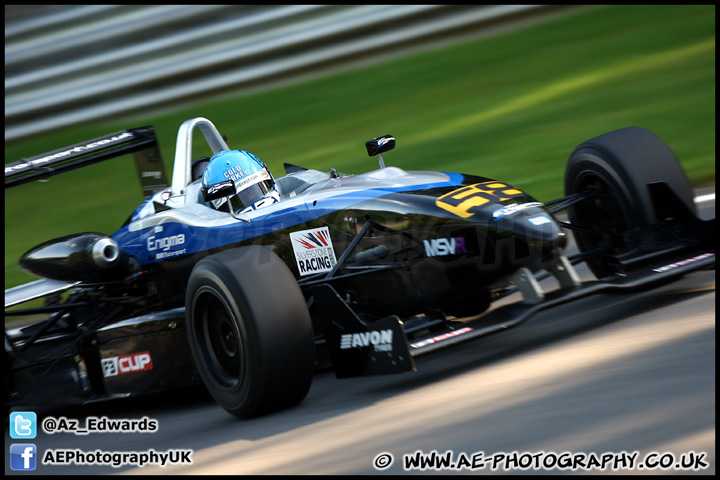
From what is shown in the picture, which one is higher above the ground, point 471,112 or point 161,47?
point 161,47

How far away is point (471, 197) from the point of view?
4977 mm

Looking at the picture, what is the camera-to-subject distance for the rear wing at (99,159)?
6328 mm

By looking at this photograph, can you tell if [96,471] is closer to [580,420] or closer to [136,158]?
[580,420]

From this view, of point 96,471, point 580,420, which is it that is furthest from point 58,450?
point 580,420

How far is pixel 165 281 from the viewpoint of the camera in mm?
6129

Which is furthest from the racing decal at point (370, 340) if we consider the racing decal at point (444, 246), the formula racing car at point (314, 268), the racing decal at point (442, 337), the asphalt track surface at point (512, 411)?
the racing decal at point (444, 246)

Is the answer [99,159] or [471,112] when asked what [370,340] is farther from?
[471,112]

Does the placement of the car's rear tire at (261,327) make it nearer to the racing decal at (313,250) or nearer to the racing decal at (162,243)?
the racing decal at (313,250)

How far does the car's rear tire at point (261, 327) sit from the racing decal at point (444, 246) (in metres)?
0.73

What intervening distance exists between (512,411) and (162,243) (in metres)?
2.92

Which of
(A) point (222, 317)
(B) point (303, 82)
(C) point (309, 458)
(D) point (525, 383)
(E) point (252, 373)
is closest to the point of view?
(C) point (309, 458)

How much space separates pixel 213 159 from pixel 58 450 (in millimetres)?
2025

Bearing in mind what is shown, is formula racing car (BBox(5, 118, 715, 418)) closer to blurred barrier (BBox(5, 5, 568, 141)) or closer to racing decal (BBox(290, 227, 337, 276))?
racing decal (BBox(290, 227, 337, 276))

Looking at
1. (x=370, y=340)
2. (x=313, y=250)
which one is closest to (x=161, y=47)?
(x=313, y=250)
